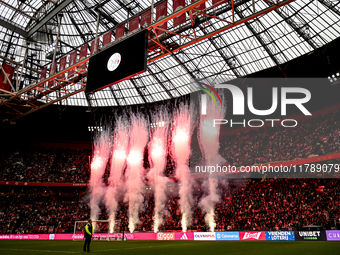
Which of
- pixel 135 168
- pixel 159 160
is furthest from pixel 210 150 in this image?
pixel 135 168

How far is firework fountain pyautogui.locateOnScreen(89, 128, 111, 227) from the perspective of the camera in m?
48.9

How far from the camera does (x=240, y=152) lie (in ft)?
136

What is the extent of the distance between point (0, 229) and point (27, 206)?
7.75m

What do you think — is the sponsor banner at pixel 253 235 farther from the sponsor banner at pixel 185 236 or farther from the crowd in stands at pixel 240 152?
the crowd in stands at pixel 240 152

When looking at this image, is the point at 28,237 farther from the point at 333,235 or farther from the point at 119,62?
the point at 333,235

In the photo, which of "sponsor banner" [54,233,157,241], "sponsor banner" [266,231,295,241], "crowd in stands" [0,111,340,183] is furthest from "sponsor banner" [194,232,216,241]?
"crowd in stands" [0,111,340,183]

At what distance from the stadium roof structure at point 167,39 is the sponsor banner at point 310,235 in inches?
707

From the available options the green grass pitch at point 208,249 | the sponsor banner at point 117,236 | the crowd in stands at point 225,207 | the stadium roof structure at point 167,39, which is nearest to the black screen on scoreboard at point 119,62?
the stadium roof structure at point 167,39

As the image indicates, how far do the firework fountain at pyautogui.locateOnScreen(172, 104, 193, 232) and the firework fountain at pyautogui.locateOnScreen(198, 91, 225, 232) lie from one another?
251cm

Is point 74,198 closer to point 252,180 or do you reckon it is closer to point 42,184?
point 42,184

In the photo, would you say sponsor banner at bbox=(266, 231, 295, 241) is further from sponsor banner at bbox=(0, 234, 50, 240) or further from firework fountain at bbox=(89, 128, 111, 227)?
firework fountain at bbox=(89, 128, 111, 227)

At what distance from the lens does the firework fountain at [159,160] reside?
41.5 metres

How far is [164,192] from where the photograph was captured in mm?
43438

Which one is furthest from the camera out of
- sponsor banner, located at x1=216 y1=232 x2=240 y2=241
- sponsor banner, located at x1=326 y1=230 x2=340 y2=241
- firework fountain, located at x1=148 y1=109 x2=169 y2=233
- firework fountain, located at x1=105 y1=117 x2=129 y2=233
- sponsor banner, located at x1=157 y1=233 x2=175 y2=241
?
firework fountain, located at x1=105 y1=117 x2=129 y2=233
